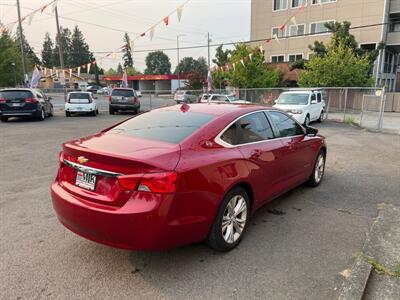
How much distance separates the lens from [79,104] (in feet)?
63.4

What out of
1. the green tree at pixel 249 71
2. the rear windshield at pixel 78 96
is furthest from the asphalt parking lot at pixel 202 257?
the green tree at pixel 249 71

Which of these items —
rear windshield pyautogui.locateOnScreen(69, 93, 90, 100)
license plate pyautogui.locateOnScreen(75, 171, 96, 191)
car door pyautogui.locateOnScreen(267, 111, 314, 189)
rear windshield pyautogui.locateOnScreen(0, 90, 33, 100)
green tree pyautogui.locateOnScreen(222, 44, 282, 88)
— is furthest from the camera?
green tree pyautogui.locateOnScreen(222, 44, 282, 88)

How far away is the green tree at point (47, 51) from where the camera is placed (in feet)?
370

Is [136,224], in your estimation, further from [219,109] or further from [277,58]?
[277,58]

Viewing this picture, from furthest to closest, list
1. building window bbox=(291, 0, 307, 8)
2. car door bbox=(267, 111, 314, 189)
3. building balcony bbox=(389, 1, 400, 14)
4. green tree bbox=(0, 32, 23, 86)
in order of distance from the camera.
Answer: building window bbox=(291, 0, 307, 8) < green tree bbox=(0, 32, 23, 86) < building balcony bbox=(389, 1, 400, 14) < car door bbox=(267, 111, 314, 189)

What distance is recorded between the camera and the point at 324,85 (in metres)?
26.6

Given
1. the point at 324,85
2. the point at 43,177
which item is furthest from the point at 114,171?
the point at 324,85

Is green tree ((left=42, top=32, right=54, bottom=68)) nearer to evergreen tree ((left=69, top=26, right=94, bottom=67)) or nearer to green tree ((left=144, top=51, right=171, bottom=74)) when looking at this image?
evergreen tree ((left=69, top=26, right=94, bottom=67))

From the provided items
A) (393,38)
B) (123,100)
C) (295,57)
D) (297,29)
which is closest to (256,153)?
(123,100)

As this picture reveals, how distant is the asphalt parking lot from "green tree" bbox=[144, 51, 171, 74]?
443 ft

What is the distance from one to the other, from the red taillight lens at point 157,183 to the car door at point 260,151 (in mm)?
1188

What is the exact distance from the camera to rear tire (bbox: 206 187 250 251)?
3479mm

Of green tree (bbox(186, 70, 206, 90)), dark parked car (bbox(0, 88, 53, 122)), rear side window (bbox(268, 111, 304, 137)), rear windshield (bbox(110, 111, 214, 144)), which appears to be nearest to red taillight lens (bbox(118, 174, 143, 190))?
rear windshield (bbox(110, 111, 214, 144))

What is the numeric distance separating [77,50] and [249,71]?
99174 mm
